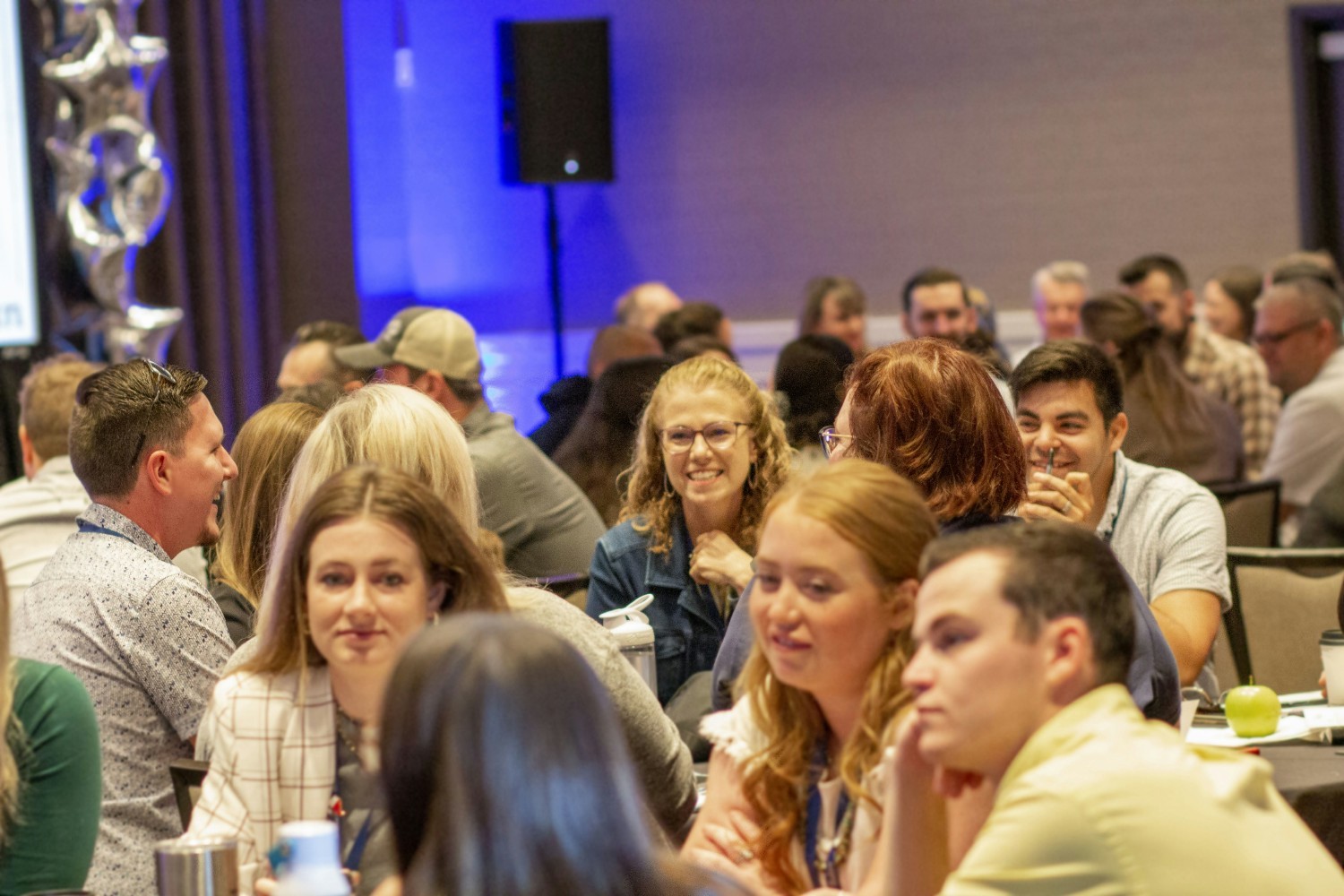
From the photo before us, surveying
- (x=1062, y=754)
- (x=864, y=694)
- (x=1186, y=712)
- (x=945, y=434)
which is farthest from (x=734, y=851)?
(x=1186, y=712)

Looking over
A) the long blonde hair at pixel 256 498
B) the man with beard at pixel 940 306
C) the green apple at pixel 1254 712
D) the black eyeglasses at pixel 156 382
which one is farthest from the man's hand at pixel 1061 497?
the man with beard at pixel 940 306

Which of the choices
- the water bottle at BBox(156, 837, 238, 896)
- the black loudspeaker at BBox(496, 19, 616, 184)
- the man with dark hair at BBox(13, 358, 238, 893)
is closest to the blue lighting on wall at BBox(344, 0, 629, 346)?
the black loudspeaker at BBox(496, 19, 616, 184)

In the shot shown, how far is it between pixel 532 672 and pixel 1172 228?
850 cm

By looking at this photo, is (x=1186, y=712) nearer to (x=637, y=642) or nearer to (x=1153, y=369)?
(x=637, y=642)

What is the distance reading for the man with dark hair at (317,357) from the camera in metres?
5.41

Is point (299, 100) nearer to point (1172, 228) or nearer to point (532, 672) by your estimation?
point (1172, 228)

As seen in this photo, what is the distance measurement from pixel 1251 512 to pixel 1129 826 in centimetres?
370

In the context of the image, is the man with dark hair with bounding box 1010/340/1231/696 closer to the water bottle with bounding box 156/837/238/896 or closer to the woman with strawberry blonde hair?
the woman with strawberry blonde hair

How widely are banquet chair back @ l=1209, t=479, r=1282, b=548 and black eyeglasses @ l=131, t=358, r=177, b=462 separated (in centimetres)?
313

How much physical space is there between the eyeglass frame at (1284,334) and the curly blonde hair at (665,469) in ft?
11.4

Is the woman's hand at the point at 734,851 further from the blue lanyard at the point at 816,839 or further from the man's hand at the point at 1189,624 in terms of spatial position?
the man's hand at the point at 1189,624

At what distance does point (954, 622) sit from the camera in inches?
68.9

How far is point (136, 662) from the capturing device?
2738 millimetres

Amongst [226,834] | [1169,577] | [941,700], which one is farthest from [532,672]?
[1169,577]
